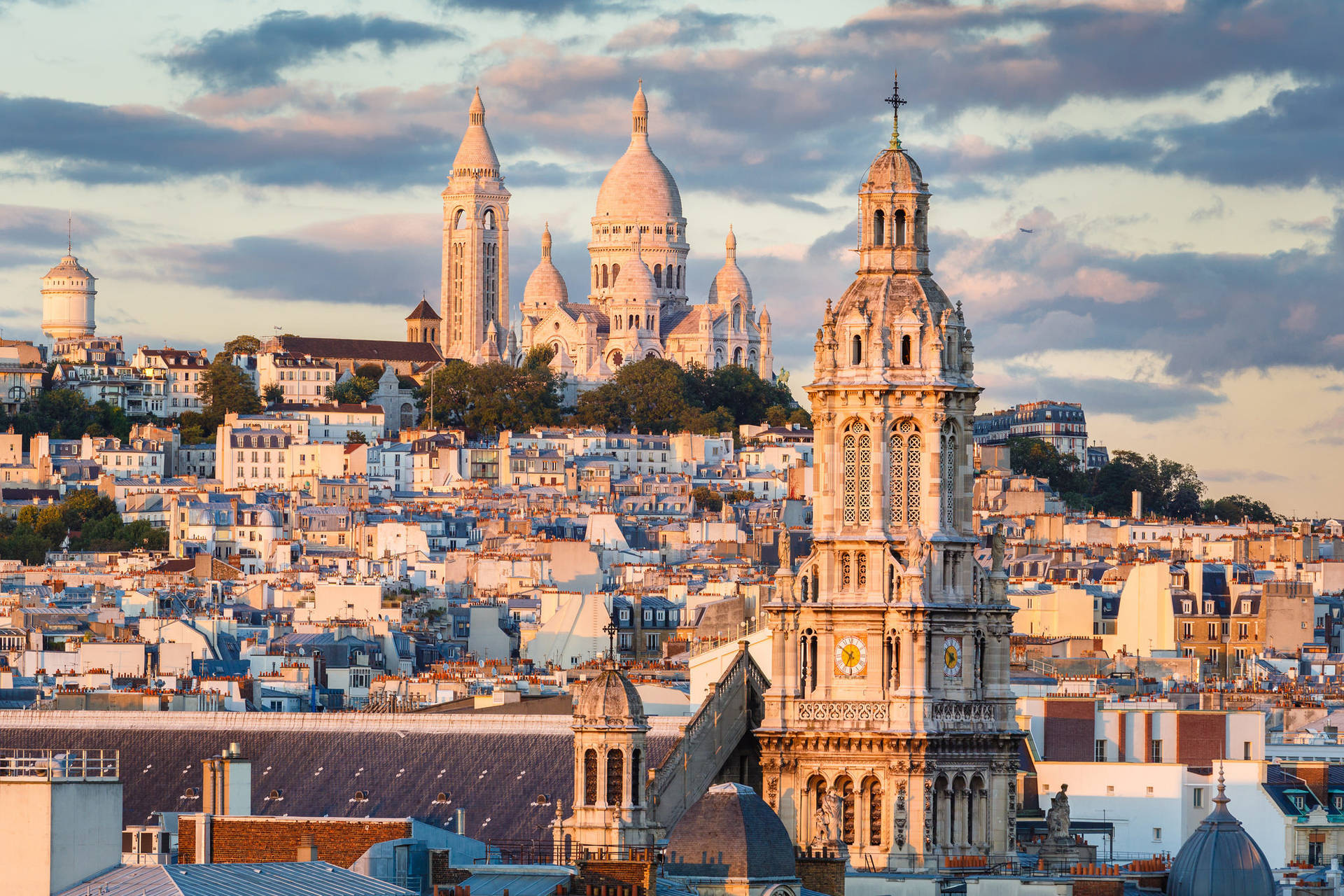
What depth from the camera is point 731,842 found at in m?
36.3

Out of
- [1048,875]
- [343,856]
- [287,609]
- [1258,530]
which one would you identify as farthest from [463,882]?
[1258,530]

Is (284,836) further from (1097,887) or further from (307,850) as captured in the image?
(1097,887)

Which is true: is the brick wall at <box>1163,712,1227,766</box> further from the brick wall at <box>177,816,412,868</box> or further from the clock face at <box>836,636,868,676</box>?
the brick wall at <box>177,816,412,868</box>

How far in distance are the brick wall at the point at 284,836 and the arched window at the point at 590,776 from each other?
1871mm

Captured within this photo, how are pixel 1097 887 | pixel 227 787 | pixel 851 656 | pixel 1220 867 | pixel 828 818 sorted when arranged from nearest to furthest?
pixel 1097 887 < pixel 1220 867 < pixel 828 818 < pixel 227 787 < pixel 851 656

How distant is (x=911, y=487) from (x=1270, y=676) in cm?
4422

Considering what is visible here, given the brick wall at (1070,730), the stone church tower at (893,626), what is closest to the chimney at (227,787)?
the stone church tower at (893,626)

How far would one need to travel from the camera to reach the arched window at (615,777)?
40.6 m

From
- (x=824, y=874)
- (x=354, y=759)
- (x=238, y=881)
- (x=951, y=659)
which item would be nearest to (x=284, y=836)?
(x=824, y=874)

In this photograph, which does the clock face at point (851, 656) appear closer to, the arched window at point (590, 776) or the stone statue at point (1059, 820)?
the stone statue at point (1059, 820)

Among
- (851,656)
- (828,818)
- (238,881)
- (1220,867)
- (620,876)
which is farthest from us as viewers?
(851,656)

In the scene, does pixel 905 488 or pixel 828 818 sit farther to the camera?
pixel 905 488

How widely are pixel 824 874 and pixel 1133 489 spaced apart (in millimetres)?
157133

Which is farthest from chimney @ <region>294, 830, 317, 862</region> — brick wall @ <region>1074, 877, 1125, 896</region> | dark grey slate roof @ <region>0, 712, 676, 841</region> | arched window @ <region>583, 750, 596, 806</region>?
brick wall @ <region>1074, 877, 1125, 896</region>
